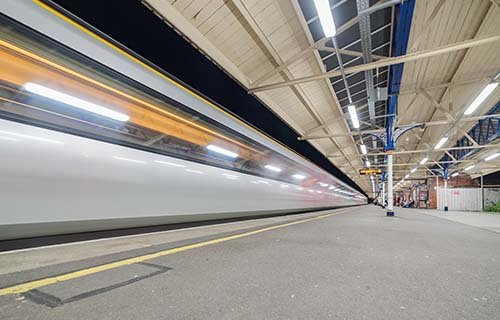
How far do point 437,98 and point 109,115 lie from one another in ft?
45.4

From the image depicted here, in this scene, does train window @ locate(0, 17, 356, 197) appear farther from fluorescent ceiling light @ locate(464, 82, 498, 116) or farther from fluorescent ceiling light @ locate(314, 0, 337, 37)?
fluorescent ceiling light @ locate(464, 82, 498, 116)

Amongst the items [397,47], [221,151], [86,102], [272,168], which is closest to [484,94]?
[397,47]

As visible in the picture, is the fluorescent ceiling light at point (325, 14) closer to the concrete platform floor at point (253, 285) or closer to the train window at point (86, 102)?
the train window at point (86, 102)

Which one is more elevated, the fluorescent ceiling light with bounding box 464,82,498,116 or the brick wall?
the fluorescent ceiling light with bounding box 464,82,498,116

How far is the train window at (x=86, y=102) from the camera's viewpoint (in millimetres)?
1681

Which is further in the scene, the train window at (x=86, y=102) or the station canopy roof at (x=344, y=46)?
the station canopy roof at (x=344, y=46)

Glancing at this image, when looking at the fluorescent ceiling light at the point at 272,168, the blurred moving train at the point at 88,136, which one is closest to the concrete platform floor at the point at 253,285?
the blurred moving train at the point at 88,136

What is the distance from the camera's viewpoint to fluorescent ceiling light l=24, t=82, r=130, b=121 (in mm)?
1790

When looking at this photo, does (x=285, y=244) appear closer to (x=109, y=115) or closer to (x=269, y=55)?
(x=109, y=115)

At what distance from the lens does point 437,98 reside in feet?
35.7

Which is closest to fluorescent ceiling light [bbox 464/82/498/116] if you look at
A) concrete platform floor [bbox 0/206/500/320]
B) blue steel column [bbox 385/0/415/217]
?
blue steel column [bbox 385/0/415/217]

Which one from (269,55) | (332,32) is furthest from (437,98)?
(332,32)

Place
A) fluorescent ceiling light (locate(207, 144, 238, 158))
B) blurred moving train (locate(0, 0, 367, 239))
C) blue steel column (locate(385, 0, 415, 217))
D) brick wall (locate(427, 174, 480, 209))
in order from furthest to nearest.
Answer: brick wall (locate(427, 174, 480, 209)), blue steel column (locate(385, 0, 415, 217)), fluorescent ceiling light (locate(207, 144, 238, 158)), blurred moving train (locate(0, 0, 367, 239))

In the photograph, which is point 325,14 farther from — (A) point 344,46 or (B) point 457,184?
(B) point 457,184
